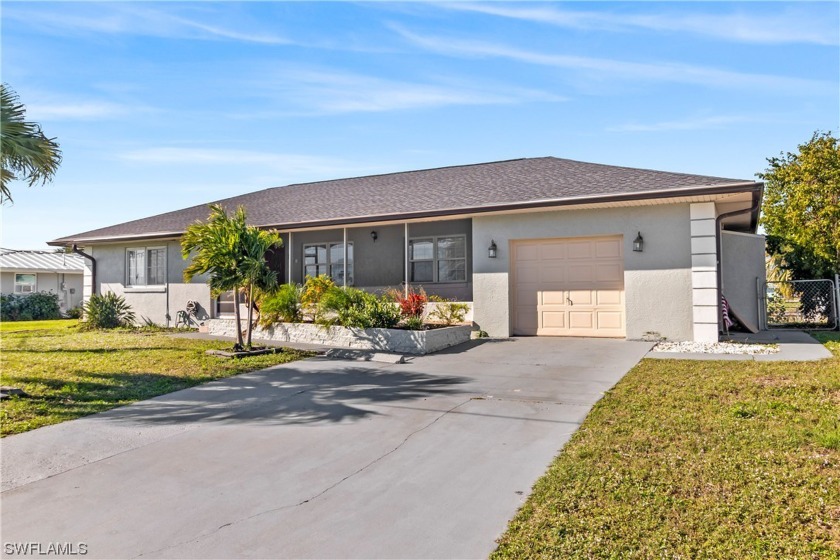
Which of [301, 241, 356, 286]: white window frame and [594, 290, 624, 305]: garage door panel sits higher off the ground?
[301, 241, 356, 286]: white window frame

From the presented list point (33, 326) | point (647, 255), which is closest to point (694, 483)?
point (647, 255)

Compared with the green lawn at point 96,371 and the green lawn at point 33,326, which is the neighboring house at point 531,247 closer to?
the green lawn at point 33,326

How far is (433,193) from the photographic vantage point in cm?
1555

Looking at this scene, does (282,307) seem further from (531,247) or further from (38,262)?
(38,262)

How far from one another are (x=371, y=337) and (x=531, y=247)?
4645 mm

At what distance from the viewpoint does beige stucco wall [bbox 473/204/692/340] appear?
11.3 meters

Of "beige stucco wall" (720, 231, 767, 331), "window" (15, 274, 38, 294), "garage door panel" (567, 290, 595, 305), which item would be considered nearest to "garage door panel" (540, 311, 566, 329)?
"garage door panel" (567, 290, 595, 305)

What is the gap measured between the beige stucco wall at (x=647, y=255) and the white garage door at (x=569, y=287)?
0.36m

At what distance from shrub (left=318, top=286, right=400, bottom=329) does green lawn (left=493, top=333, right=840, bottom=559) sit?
6259 mm

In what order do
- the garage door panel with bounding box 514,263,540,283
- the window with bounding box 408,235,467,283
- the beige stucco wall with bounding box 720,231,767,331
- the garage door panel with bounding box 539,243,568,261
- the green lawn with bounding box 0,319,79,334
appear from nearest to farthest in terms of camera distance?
1. the garage door panel with bounding box 539,243,568,261
2. the garage door panel with bounding box 514,263,540,283
3. the beige stucco wall with bounding box 720,231,767,331
4. the window with bounding box 408,235,467,283
5. the green lawn with bounding box 0,319,79,334

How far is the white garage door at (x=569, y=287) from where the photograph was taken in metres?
12.2

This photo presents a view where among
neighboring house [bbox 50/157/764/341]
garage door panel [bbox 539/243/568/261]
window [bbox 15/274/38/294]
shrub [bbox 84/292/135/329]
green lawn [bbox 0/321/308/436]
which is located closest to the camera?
green lawn [bbox 0/321/308/436]

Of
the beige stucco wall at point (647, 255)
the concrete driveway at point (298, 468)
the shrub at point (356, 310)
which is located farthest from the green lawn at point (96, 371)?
the beige stucco wall at point (647, 255)

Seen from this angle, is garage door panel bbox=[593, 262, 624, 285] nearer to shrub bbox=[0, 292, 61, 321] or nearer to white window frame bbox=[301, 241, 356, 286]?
white window frame bbox=[301, 241, 356, 286]
